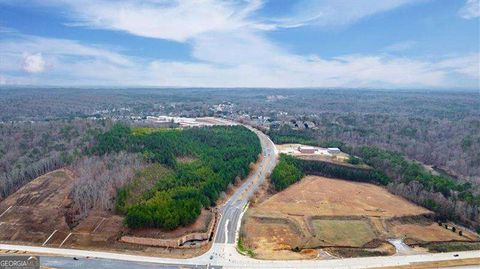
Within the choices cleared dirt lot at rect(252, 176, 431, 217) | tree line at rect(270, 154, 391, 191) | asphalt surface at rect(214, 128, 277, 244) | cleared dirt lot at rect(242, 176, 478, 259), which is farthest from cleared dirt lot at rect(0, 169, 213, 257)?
tree line at rect(270, 154, 391, 191)

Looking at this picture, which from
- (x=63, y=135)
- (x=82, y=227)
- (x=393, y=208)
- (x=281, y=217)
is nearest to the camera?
(x=82, y=227)

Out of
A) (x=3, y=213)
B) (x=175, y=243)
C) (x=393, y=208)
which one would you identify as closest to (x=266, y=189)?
(x=393, y=208)

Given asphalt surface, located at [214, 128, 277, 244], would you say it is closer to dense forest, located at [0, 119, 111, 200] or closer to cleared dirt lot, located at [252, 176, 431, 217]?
cleared dirt lot, located at [252, 176, 431, 217]

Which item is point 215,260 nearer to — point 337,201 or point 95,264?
point 95,264

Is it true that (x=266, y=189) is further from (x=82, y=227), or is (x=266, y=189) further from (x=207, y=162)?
(x=82, y=227)

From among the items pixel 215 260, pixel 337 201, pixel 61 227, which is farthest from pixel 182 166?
pixel 215 260

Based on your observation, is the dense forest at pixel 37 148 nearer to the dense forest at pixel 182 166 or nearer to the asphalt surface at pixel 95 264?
the dense forest at pixel 182 166
